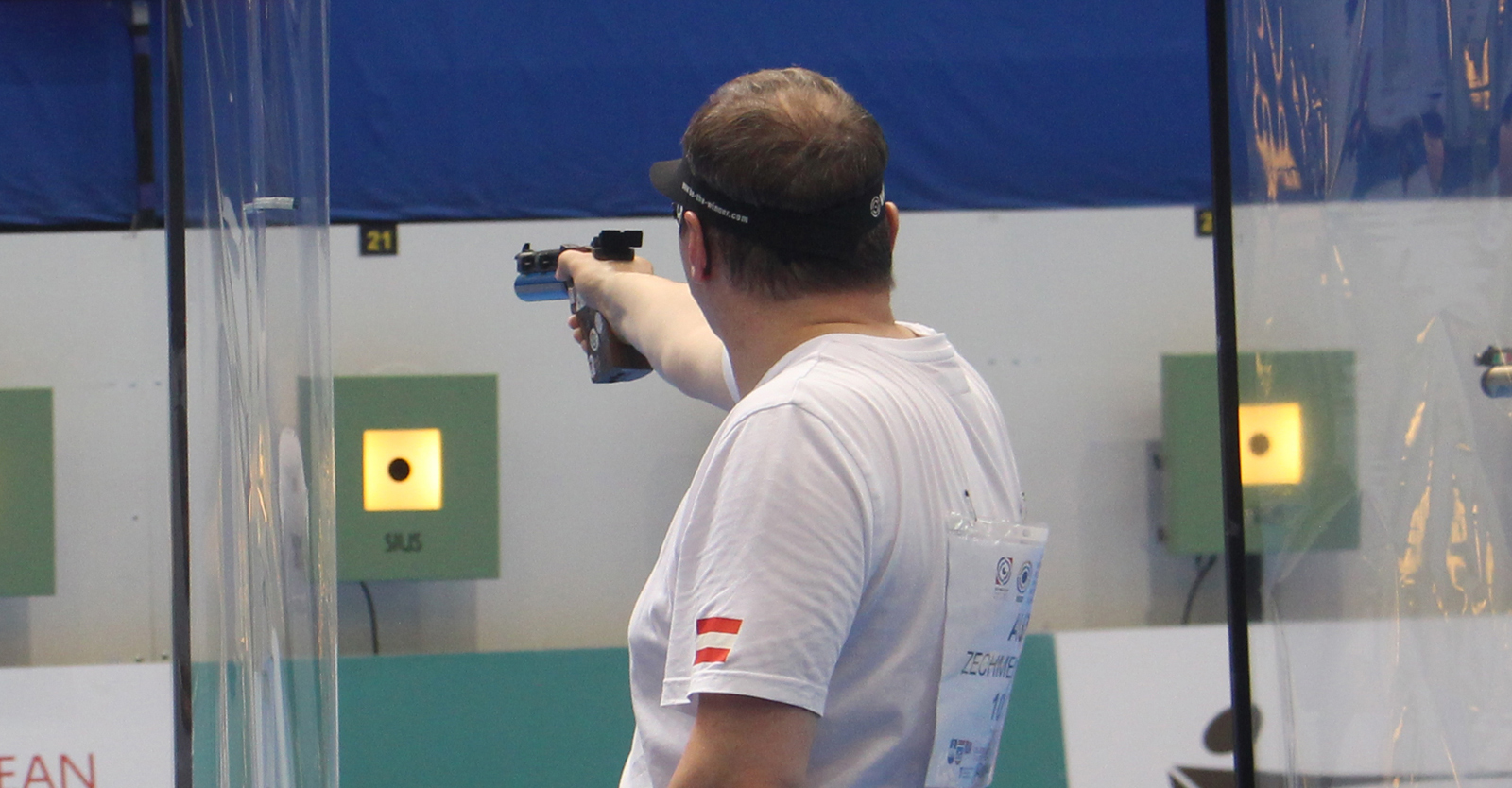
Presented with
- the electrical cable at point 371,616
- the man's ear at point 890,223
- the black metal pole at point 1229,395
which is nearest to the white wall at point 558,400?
the electrical cable at point 371,616

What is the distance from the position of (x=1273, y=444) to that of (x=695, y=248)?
0.56m

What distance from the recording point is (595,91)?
2008 mm

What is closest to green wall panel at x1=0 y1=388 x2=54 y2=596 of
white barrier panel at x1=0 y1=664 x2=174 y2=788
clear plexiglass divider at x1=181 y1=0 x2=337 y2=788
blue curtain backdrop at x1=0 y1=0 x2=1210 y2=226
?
white barrier panel at x1=0 y1=664 x2=174 y2=788

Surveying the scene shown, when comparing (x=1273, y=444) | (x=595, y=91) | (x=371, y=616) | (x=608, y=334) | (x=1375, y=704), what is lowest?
(x=371, y=616)

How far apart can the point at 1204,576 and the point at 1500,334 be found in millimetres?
1816

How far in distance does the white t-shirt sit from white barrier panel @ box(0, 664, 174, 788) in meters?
1.74

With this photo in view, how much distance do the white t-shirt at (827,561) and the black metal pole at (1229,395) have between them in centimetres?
39

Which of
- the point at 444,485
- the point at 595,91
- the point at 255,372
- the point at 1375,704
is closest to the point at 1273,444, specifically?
the point at 1375,704

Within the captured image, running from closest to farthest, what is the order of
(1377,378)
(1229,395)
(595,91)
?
(1377,378) → (1229,395) → (595,91)

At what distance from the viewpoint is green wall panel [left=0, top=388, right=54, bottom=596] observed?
7.63ft

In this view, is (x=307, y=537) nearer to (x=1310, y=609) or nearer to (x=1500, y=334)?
(x=1310, y=609)

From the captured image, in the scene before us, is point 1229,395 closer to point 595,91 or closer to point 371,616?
point 595,91

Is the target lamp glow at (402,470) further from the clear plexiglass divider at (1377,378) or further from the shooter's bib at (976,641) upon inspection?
the shooter's bib at (976,641)

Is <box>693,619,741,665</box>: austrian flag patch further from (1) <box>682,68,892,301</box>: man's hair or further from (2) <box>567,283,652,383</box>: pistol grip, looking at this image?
(2) <box>567,283,652,383</box>: pistol grip
